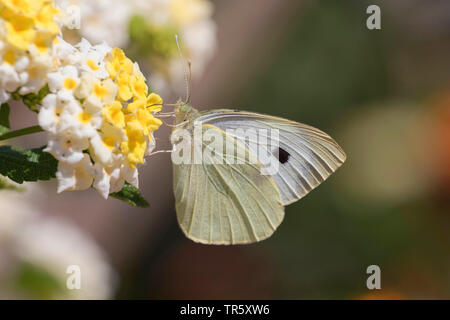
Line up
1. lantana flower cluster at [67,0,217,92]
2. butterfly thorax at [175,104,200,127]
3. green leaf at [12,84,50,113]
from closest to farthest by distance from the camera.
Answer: green leaf at [12,84,50,113] → butterfly thorax at [175,104,200,127] → lantana flower cluster at [67,0,217,92]

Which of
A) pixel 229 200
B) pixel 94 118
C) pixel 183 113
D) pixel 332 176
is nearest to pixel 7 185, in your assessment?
pixel 94 118

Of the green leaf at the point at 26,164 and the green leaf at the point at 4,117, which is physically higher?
the green leaf at the point at 4,117

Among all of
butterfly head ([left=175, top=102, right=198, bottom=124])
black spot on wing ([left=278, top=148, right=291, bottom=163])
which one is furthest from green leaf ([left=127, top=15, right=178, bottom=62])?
black spot on wing ([left=278, top=148, right=291, bottom=163])

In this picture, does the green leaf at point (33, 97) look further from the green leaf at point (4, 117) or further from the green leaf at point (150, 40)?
the green leaf at point (150, 40)

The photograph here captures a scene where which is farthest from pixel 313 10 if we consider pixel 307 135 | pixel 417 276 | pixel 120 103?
pixel 120 103

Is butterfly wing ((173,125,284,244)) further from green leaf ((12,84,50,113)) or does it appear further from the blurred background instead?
green leaf ((12,84,50,113))

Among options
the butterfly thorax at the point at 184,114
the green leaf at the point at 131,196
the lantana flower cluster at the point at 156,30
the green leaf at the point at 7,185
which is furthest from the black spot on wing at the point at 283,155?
the green leaf at the point at 7,185
